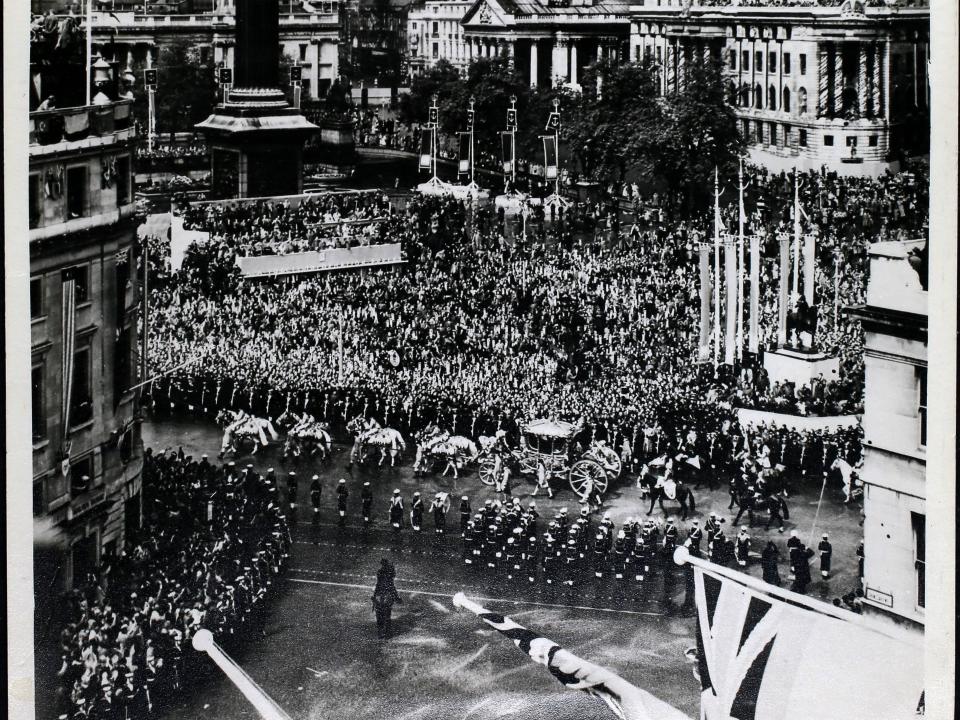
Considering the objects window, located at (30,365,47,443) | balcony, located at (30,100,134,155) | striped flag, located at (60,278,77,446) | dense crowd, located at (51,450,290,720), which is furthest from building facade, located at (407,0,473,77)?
window, located at (30,365,47,443)

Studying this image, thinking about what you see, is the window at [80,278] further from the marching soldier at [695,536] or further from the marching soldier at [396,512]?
the marching soldier at [695,536]

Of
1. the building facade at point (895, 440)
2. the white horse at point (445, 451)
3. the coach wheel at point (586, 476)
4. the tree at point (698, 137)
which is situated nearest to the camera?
the building facade at point (895, 440)

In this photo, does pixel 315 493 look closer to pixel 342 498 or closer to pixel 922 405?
pixel 342 498

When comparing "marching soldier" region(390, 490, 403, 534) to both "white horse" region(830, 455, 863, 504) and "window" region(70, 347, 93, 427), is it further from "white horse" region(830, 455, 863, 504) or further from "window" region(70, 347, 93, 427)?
"white horse" region(830, 455, 863, 504)

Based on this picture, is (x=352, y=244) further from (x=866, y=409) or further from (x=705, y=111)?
(x=866, y=409)

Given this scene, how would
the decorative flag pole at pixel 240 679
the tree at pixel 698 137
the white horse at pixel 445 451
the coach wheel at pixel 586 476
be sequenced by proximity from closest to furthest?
the decorative flag pole at pixel 240 679, the coach wheel at pixel 586 476, the white horse at pixel 445 451, the tree at pixel 698 137

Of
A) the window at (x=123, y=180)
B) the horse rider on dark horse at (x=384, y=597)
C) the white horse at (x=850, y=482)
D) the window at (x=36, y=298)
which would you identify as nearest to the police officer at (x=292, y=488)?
the horse rider on dark horse at (x=384, y=597)

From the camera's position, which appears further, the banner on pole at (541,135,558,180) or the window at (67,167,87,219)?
the banner on pole at (541,135,558,180)
